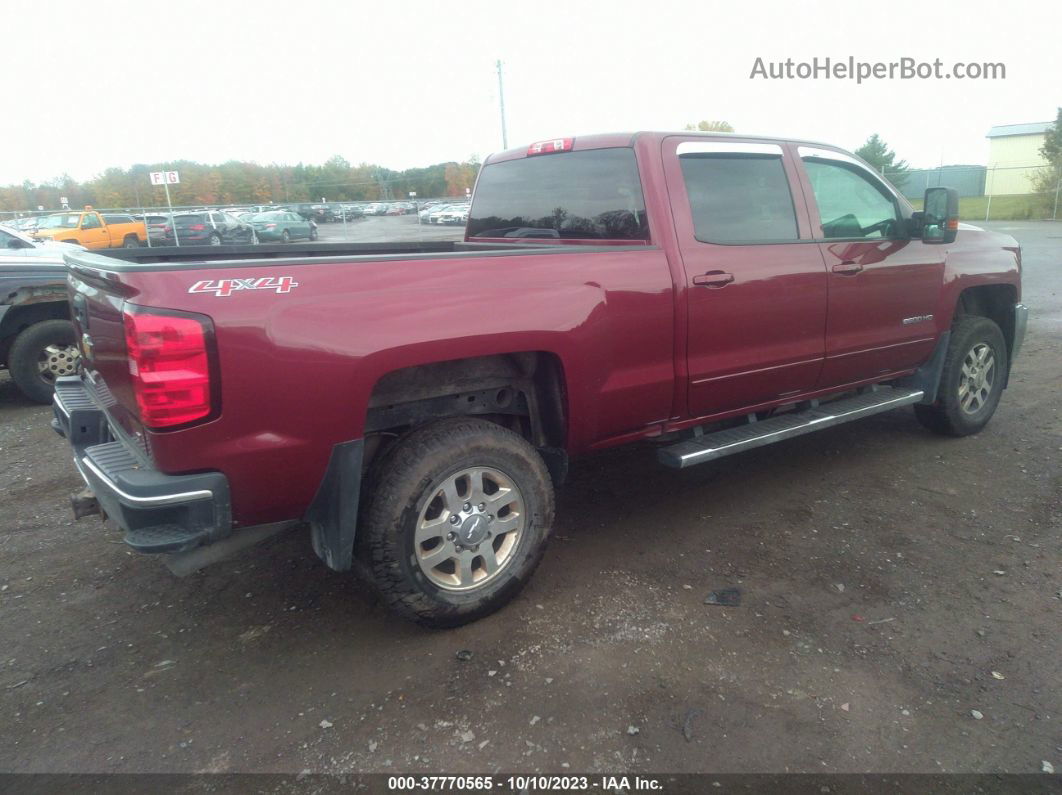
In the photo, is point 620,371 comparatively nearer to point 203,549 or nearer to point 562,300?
point 562,300

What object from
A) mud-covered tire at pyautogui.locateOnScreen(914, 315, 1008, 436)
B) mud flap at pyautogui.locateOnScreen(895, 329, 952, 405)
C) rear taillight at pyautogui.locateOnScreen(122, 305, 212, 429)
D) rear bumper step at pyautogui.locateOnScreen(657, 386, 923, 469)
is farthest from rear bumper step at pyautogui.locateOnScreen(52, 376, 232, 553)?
mud-covered tire at pyautogui.locateOnScreen(914, 315, 1008, 436)

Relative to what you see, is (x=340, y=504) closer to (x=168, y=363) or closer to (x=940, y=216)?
(x=168, y=363)

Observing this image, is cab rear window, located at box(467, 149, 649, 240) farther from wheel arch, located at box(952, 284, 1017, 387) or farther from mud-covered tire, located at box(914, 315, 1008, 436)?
wheel arch, located at box(952, 284, 1017, 387)

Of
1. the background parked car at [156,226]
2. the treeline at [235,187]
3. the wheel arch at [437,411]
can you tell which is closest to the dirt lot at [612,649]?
the wheel arch at [437,411]

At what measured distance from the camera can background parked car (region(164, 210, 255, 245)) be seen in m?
24.1

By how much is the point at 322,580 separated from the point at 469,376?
128 centimetres

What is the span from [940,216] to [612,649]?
129 inches

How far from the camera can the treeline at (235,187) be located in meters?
41.5

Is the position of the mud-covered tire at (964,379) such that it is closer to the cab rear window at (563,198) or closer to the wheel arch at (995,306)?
the wheel arch at (995,306)

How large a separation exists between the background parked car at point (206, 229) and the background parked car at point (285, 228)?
63cm

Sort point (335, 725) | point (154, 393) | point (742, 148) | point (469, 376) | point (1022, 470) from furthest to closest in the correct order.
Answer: point (1022, 470) < point (742, 148) < point (469, 376) < point (335, 725) < point (154, 393)

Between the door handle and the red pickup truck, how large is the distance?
0.08 feet

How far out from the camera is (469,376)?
10.2ft

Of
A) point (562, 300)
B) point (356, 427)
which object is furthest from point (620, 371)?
point (356, 427)
